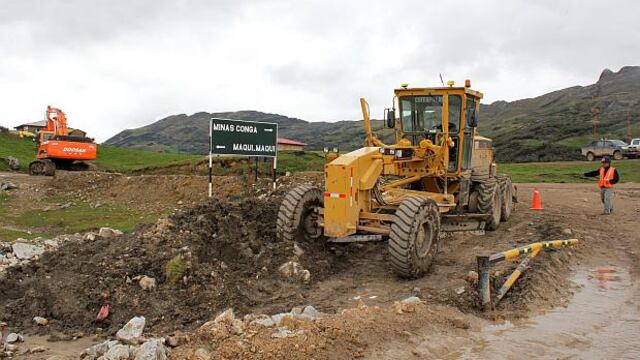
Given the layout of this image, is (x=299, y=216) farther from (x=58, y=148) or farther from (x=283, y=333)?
(x=58, y=148)

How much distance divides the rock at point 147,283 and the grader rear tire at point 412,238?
11.4 ft

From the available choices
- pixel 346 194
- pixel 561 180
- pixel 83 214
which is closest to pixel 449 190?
pixel 346 194

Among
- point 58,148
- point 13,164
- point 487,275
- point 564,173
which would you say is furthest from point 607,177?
point 13,164

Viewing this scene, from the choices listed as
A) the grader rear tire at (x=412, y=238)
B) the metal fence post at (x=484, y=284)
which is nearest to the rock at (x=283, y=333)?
the metal fence post at (x=484, y=284)

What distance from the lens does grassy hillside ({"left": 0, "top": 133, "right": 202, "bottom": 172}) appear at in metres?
34.8

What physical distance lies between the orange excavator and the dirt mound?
22439mm

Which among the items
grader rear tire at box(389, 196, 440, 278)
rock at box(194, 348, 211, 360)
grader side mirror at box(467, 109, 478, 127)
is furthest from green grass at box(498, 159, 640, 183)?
rock at box(194, 348, 211, 360)

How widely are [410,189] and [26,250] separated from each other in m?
7.72

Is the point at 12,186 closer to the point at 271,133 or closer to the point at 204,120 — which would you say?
the point at 271,133

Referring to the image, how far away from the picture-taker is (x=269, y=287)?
27.7ft

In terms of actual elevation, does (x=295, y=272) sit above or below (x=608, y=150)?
below

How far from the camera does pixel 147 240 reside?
30.5ft

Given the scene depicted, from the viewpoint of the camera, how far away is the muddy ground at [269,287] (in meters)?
5.87

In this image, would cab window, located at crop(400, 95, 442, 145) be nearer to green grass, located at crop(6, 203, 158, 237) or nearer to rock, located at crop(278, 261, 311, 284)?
rock, located at crop(278, 261, 311, 284)
